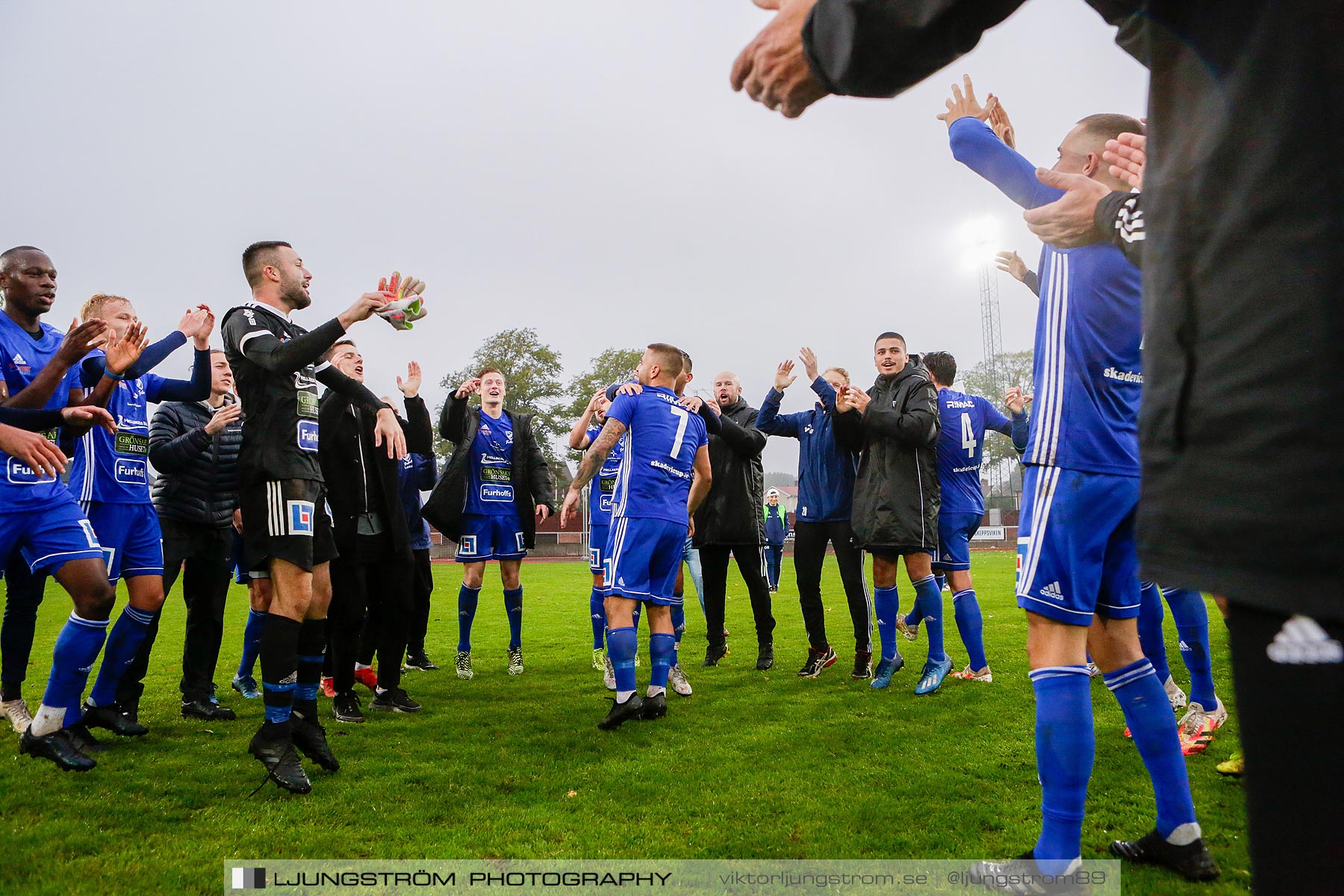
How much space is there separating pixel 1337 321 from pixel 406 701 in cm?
644

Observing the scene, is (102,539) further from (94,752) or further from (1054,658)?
(1054,658)

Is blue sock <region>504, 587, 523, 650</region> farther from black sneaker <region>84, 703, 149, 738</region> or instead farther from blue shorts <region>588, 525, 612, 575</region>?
black sneaker <region>84, 703, 149, 738</region>

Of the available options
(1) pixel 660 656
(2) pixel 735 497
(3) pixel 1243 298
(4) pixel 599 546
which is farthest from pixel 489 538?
Answer: (3) pixel 1243 298

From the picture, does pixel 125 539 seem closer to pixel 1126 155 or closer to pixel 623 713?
pixel 623 713

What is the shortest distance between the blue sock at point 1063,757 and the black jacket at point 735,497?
17.1 ft

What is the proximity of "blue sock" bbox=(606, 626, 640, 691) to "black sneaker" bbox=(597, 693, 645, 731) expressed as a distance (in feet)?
0.29

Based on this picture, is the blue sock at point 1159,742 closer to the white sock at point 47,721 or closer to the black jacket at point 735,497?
the black jacket at point 735,497

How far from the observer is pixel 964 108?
9.20ft

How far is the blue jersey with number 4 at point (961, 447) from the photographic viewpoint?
7.28 metres

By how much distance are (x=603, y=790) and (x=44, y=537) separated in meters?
3.35

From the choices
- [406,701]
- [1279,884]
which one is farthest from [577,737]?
[1279,884]

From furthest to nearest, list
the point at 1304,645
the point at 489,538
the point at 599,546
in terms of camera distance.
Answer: the point at 599,546
the point at 489,538
the point at 1304,645

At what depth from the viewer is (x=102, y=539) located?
215 inches

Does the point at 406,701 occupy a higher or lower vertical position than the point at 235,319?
lower
